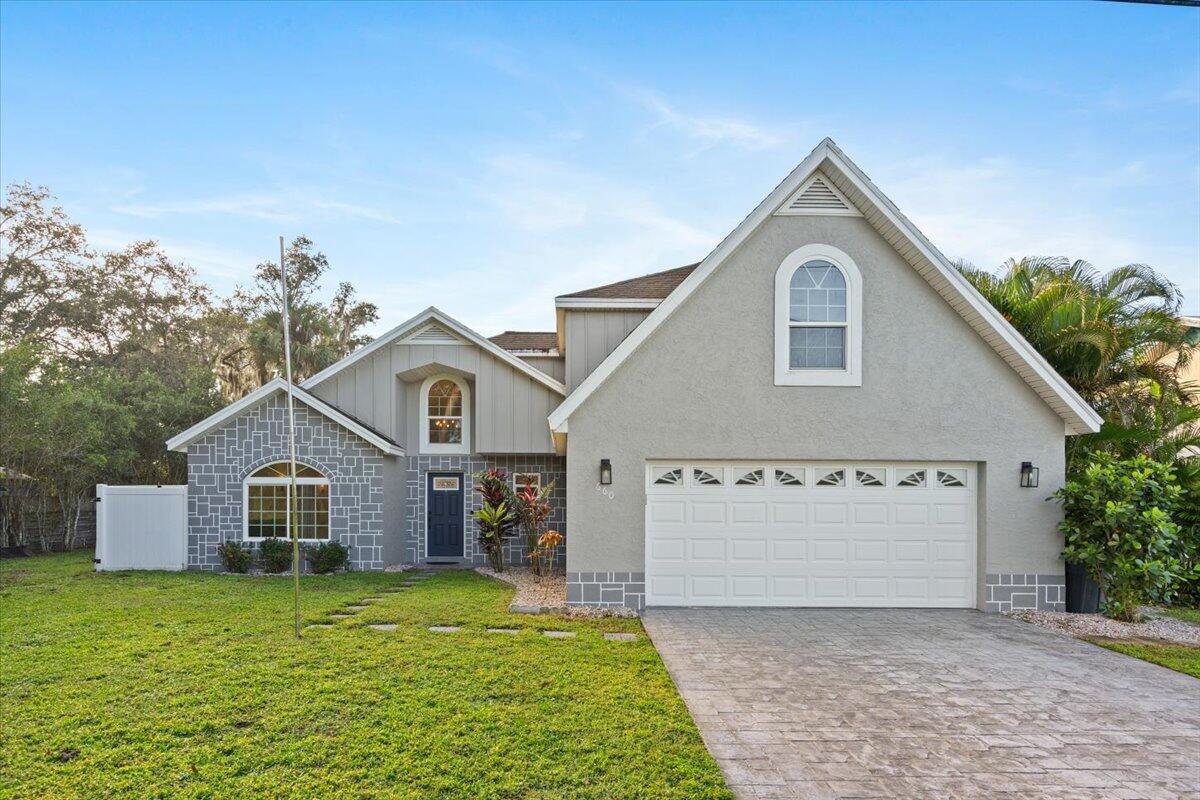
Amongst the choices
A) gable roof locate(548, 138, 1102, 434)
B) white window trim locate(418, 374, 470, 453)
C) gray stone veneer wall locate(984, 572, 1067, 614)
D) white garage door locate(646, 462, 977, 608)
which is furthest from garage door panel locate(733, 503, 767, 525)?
white window trim locate(418, 374, 470, 453)

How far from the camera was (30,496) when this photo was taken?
656 inches

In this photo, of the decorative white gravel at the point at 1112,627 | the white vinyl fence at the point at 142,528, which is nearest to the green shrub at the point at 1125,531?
the decorative white gravel at the point at 1112,627

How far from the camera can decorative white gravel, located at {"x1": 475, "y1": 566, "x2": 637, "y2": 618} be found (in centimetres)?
905

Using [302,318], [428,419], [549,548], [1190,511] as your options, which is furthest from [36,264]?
[1190,511]

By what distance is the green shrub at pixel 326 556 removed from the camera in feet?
42.3

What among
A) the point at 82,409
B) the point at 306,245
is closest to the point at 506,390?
the point at 82,409

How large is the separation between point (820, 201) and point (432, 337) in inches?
340

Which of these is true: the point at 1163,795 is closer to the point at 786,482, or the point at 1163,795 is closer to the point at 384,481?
the point at 786,482

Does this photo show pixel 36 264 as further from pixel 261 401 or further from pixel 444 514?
pixel 444 514

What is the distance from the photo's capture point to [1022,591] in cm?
929

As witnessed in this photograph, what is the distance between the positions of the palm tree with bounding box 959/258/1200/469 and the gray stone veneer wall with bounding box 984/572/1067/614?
2.43 metres

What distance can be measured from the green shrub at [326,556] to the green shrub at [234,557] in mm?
1207

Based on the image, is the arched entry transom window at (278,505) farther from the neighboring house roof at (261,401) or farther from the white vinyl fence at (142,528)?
the white vinyl fence at (142,528)

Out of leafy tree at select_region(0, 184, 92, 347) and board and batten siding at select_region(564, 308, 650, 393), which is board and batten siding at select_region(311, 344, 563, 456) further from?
leafy tree at select_region(0, 184, 92, 347)
